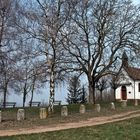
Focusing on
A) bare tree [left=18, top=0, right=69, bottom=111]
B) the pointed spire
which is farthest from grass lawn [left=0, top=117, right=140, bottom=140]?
the pointed spire

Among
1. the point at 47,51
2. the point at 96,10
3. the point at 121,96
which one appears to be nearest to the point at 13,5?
A: the point at 47,51

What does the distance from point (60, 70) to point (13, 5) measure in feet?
31.3

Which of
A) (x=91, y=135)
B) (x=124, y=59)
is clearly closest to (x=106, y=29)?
(x=124, y=59)

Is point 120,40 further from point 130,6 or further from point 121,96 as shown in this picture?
point 121,96

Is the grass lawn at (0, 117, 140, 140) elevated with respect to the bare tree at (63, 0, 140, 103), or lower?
lower

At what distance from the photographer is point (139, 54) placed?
151 ft

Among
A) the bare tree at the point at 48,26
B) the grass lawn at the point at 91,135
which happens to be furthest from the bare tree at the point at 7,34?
the grass lawn at the point at 91,135

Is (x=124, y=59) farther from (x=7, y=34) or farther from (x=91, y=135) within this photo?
(x=91, y=135)

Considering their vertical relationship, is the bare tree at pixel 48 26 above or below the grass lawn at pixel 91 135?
above

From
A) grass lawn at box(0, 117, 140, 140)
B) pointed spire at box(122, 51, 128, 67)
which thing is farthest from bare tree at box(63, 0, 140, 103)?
grass lawn at box(0, 117, 140, 140)

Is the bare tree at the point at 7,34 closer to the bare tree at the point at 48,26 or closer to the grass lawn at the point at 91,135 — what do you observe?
the bare tree at the point at 48,26

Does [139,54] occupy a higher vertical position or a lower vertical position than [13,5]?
lower

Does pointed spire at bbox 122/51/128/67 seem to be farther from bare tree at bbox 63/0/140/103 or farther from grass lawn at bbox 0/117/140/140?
grass lawn at bbox 0/117/140/140

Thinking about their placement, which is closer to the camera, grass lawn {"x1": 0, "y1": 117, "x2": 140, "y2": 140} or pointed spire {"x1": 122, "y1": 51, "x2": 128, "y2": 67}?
grass lawn {"x1": 0, "y1": 117, "x2": 140, "y2": 140}
